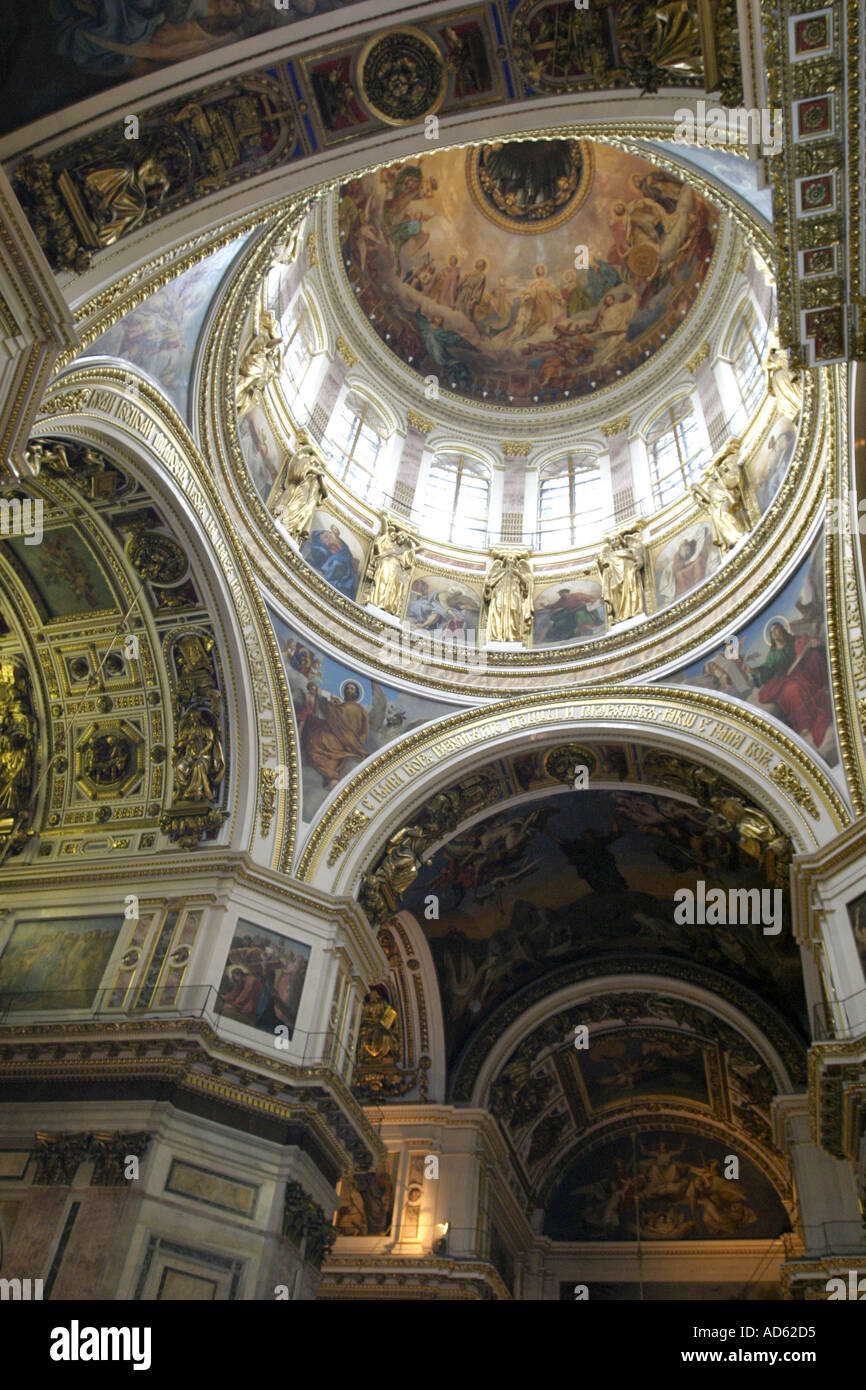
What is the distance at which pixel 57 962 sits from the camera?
14.3 m

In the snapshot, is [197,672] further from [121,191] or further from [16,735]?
[121,191]

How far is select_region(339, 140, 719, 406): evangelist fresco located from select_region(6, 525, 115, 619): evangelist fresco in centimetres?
1057

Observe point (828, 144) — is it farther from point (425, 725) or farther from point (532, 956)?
point (532, 956)

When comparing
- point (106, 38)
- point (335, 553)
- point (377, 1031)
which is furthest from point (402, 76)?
point (377, 1031)

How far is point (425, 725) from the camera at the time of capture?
17562 millimetres

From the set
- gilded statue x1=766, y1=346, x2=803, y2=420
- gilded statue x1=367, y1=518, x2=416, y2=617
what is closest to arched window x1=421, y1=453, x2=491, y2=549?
gilded statue x1=367, y1=518, x2=416, y2=617

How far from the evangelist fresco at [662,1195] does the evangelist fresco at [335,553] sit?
14583 mm

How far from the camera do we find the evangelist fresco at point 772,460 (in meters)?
16.6

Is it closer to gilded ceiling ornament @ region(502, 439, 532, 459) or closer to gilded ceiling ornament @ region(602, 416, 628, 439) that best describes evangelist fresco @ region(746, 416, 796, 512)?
gilded ceiling ornament @ region(602, 416, 628, 439)

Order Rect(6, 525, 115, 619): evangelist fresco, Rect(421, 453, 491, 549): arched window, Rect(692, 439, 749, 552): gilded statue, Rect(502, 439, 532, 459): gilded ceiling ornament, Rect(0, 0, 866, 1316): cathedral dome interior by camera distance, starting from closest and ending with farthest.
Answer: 1. Rect(0, 0, 866, 1316): cathedral dome interior
2. Rect(6, 525, 115, 619): evangelist fresco
3. Rect(692, 439, 749, 552): gilded statue
4. Rect(421, 453, 491, 549): arched window
5. Rect(502, 439, 532, 459): gilded ceiling ornament

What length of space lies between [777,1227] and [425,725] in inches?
573

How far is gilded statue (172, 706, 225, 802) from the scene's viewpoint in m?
15.6

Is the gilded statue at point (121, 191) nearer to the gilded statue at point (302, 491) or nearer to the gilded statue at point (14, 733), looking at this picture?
the gilded statue at point (14, 733)

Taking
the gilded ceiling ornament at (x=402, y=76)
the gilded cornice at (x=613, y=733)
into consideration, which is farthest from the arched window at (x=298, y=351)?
the gilded ceiling ornament at (x=402, y=76)
